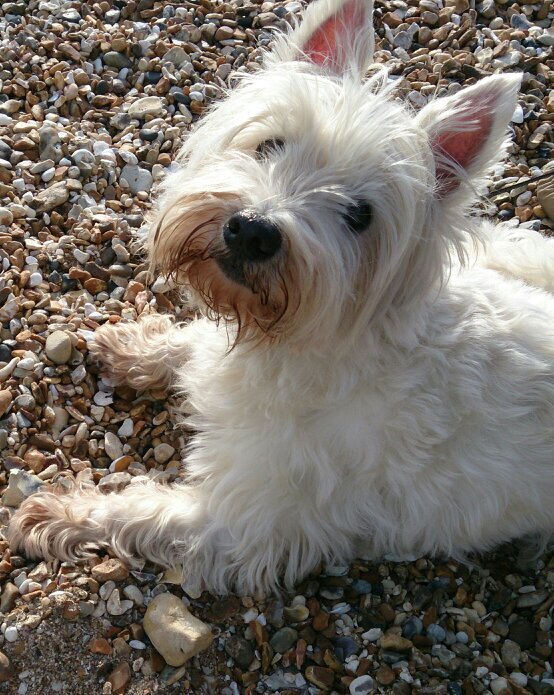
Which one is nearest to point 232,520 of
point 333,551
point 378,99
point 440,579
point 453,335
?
point 333,551

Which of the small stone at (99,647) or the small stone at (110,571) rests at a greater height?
the small stone at (110,571)

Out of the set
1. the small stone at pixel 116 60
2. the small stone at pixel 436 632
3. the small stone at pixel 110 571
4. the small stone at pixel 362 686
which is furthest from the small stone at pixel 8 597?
the small stone at pixel 116 60

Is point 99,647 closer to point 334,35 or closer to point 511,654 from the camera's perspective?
point 511,654

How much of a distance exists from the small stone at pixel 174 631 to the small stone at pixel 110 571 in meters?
0.18

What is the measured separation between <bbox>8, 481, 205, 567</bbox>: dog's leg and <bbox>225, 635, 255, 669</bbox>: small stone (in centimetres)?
40

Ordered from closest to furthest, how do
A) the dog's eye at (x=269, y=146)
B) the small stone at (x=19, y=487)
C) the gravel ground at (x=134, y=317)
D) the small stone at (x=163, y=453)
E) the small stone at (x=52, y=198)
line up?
the dog's eye at (x=269, y=146) → the gravel ground at (x=134, y=317) → the small stone at (x=19, y=487) → the small stone at (x=163, y=453) → the small stone at (x=52, y=198)

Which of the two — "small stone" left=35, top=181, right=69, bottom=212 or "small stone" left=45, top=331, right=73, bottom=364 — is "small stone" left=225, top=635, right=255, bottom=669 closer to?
"small stone" left=45, top=331, right=73, bottom=364

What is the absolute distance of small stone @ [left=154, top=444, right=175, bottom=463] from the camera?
369 centimetres

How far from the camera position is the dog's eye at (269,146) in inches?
104

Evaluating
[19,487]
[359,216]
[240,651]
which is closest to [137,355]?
[19,487]

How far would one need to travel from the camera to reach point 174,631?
9.73 ft

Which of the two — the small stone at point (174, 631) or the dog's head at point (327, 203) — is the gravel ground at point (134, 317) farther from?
the dog's head at point (327, 203)

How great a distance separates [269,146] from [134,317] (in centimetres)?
171

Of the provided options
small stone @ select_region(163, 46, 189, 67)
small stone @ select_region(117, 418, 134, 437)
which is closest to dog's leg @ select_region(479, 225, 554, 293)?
small stone @ select_region(117, 418, 134, 437)
